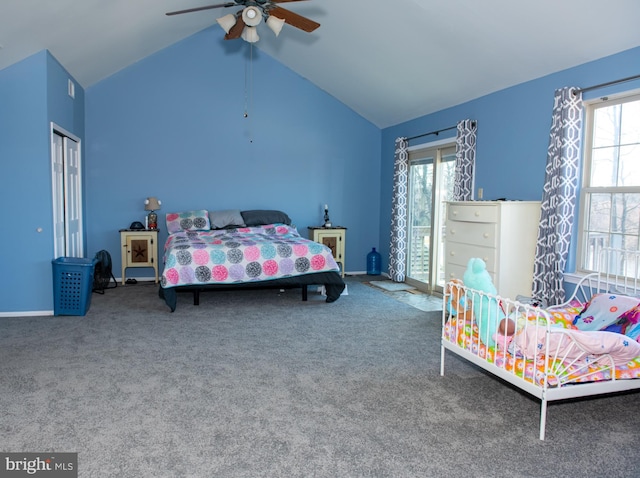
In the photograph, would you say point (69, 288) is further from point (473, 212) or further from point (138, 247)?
point (473, 212)

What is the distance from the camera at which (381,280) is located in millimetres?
7008

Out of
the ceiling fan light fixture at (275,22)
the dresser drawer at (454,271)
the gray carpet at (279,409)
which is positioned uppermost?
the ceiling fan light fixture at (275,22)

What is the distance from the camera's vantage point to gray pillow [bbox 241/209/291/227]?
6691 mm

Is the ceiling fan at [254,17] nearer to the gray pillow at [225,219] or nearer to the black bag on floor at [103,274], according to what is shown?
the gray pillow at [225,219]

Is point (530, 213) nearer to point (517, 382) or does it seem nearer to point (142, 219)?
point (517, 382)

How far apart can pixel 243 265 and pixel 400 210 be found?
2.63m

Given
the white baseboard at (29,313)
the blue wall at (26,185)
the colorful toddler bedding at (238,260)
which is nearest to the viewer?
the blue wall at (26,185)

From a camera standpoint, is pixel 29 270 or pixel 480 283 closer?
pixel 480 283

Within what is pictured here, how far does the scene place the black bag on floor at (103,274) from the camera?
19.2ft

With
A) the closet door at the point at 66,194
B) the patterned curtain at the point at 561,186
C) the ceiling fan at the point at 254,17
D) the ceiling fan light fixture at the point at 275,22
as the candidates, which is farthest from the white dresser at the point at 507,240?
the closet door at the point at 66,194

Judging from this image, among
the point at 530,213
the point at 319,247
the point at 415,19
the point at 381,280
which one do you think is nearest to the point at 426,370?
the point at 530,213

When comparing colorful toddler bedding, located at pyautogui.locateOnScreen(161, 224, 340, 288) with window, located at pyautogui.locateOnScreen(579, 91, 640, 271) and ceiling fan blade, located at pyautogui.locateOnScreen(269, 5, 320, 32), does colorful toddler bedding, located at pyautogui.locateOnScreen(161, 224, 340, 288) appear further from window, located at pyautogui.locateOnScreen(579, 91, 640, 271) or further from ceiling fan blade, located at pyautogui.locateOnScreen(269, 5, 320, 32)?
window, located at pyautogui.locateOnScreen(579, 91, 640, 271)

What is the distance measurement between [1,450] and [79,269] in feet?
8.76

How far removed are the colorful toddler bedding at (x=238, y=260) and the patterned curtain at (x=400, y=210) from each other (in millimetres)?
1702
